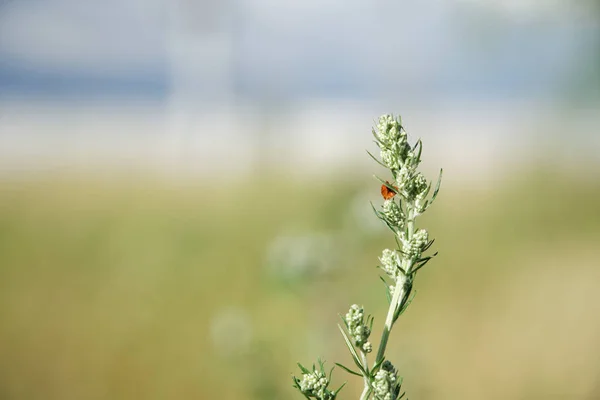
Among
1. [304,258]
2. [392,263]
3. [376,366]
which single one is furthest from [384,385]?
[304,258]

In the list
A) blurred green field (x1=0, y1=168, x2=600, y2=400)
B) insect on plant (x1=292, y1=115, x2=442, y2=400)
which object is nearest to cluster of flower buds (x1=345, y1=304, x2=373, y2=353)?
insect on plant (x1=292, y1=115, x2=442, y2=400)

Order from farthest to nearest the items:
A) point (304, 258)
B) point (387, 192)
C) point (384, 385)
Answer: point (304, 258) < point (387, 192) < point (384, 385)

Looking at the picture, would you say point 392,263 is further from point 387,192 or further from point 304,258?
point 304,258

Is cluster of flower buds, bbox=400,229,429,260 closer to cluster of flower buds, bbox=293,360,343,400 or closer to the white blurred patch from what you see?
cluster of flower buds, bbox=293,360,343,400

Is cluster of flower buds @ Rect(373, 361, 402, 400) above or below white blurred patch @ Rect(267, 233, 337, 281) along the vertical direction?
below

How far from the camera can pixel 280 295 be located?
6.85 feet

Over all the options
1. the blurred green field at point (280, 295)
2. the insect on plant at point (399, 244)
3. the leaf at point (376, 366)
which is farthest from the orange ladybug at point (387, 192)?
the blurred green field at point (280, 295)

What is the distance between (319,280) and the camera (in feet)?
6.59

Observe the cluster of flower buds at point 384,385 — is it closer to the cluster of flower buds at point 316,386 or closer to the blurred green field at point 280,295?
the cluster of flower buds at point 316,386

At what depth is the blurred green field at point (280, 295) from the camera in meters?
2.19

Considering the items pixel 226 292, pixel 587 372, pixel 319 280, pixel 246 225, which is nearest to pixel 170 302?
pixel 226 292

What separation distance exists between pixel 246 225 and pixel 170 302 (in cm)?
205

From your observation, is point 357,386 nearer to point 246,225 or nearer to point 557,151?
point 246,225

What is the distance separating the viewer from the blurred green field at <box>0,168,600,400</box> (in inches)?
86.0
